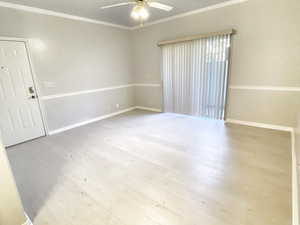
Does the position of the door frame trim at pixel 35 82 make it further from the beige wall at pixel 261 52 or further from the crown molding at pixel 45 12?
the beige wall at pixel 261 52

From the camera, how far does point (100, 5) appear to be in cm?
331

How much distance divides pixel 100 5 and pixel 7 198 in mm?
3526

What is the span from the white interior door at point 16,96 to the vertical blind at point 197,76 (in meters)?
3.35

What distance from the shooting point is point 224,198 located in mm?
1788

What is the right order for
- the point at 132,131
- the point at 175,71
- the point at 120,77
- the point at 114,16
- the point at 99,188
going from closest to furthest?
1. the point at 99,188
2. the point at 132,131
3. the point at 114,16
4. the point at 175,71
5. the point at 120,77

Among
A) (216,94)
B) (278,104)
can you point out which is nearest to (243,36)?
(216,94)

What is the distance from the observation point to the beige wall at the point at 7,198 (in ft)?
4.26

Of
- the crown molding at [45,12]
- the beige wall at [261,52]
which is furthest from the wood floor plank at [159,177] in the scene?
the crown molding at [45,12]

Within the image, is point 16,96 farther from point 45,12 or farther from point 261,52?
point 261,52

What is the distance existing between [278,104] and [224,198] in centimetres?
269

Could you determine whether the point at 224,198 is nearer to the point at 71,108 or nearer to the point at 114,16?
Answer: the point at 71,108

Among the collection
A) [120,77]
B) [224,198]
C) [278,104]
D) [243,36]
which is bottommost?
[224,198]

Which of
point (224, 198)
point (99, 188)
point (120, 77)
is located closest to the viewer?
point (224, 198)

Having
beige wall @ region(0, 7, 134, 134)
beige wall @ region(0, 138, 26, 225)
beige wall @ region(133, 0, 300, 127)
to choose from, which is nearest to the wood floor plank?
beige wall @ region(0, 138, 26, 225)
